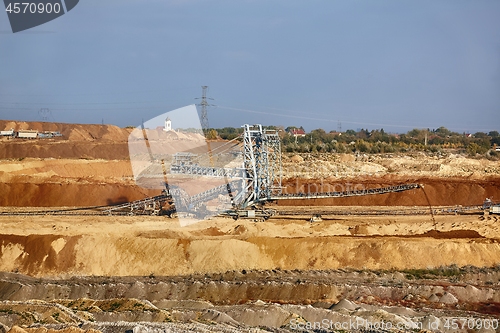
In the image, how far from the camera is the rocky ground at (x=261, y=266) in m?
27.6

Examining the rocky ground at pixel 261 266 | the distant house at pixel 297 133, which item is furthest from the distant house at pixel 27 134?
the distant house at pixel 297 133

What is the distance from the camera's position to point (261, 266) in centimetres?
4125

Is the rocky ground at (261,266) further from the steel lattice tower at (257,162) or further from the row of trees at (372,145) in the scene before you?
the row of trees at (372,145)

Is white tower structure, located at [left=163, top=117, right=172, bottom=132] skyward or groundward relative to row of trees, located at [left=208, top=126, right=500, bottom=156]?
skyward

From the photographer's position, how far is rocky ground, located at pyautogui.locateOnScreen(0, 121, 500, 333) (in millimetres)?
27641

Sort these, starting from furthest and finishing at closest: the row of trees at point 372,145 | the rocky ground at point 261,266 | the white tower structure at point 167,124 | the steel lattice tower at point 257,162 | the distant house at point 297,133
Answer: the distant house at point 297,133
the white tower structure at point 167,124
the row of trees at point 372,145
the steel lattice tower at point 257,162
the rocky ground at point 261,266

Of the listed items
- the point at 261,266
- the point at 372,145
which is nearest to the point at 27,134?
the point at 372,145

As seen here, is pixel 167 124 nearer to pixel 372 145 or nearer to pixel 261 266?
pixel 372 145

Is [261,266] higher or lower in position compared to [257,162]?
lower

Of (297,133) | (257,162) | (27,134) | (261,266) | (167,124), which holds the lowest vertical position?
(261,266)

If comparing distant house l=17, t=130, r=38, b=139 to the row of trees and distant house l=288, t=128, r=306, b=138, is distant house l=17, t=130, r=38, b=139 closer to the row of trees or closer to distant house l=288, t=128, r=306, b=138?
the row of trees

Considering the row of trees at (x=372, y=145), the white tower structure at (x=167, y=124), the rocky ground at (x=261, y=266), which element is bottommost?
the rocky ground at (x=261, y=266)

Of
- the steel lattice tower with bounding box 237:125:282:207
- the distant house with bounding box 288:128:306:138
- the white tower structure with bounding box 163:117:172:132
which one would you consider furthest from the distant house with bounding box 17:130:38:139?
the steel lattice tower with bounding box 237:125:282:207

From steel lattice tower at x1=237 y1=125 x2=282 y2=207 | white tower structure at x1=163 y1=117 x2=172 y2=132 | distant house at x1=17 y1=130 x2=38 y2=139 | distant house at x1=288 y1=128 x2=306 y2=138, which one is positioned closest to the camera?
steel lattice tower at x1=237 y1=125 x2=282 y2=207
